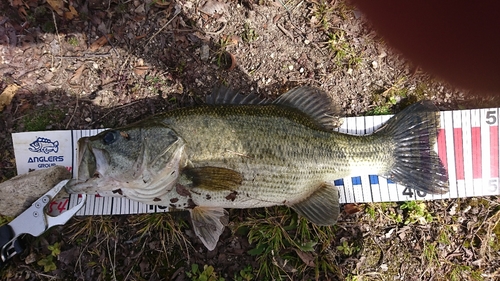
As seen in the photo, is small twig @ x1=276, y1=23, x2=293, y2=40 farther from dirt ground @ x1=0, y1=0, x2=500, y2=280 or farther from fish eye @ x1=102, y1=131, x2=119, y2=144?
fish eye @ x1=102, y1=131, x2=119, y2=144

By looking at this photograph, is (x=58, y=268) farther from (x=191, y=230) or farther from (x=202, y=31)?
(x=202, y=31)

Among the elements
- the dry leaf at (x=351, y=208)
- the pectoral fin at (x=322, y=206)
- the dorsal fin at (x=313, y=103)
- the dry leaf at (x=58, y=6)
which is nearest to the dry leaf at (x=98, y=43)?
the dry leaf at (x=58, y=6)

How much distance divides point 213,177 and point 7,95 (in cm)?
263

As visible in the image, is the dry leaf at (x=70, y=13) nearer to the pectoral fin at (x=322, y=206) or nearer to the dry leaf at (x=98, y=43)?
the dry leaf at (x=98, y=43)

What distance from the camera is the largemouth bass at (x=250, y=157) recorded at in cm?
292

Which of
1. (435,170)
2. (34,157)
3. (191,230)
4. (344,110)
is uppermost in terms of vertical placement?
(344,110)

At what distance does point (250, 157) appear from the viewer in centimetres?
307

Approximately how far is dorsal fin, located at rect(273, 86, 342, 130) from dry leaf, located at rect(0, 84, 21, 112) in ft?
9.86

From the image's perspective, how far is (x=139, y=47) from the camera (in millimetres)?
3855

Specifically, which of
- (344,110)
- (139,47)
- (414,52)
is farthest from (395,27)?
(139,47)

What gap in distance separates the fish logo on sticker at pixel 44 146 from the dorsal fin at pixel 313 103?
8.22 ft

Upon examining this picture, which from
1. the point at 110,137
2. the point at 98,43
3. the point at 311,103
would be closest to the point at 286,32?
the point at 311,103

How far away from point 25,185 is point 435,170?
4.22 metres

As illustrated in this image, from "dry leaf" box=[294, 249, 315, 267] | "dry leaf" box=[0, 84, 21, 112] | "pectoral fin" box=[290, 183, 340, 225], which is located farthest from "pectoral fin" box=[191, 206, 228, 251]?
"dry leaf" box=[0, 84, 21, 112]
